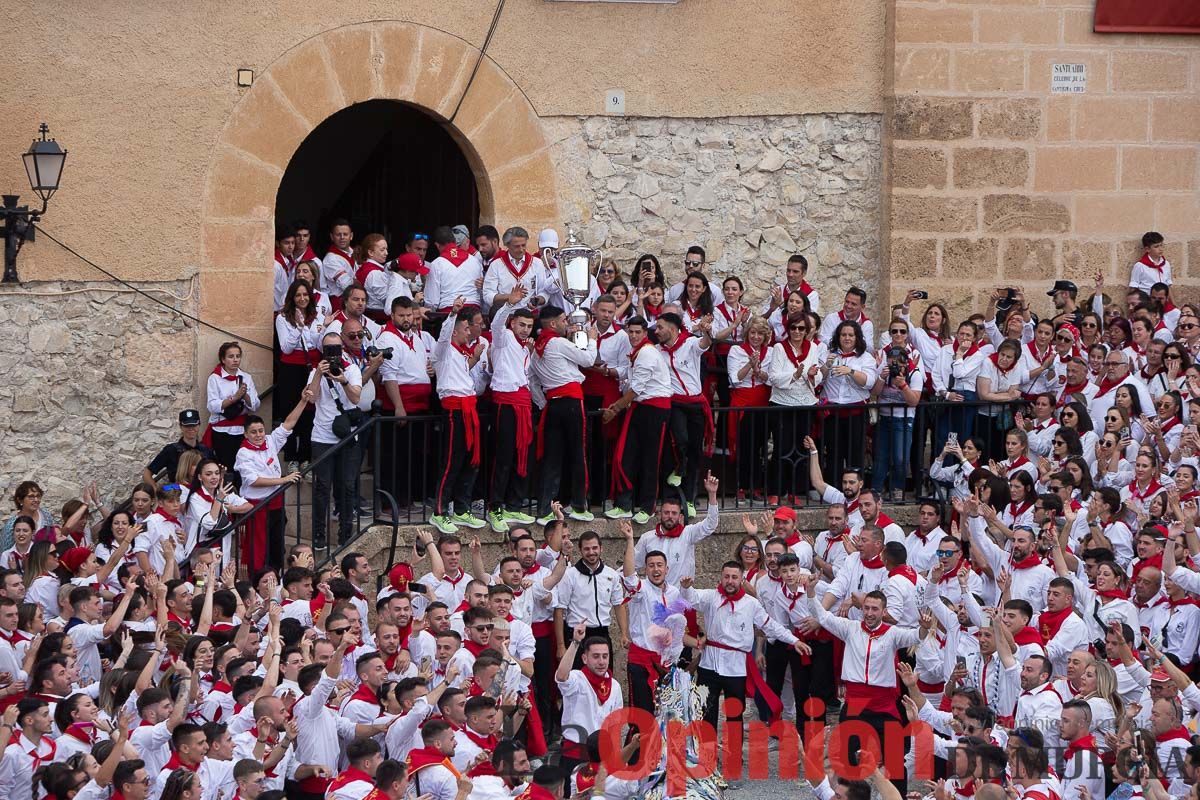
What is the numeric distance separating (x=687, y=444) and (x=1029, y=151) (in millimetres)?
4635

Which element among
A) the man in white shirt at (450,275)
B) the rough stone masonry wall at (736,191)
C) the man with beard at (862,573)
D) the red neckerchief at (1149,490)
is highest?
the rough stone masonry wall at (736,191)

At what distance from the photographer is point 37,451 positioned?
1520 cm

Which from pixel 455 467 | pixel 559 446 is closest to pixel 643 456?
pixel 559 446

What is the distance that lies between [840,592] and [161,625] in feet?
15.6

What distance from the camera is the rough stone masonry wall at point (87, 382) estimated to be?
15.1 m

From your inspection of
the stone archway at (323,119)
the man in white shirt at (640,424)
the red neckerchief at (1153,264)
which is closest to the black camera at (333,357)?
the stone archway at (323,119)

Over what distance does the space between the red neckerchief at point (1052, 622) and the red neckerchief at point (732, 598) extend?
2.11m

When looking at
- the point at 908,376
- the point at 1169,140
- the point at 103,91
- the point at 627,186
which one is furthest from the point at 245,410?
the point at 1169,140

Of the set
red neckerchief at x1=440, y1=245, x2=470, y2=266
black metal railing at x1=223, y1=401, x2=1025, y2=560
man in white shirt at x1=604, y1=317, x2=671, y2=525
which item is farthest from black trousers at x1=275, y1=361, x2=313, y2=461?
man in white shirt at x1=604, y1=317, x2=671, y2=525

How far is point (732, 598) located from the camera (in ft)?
44.3

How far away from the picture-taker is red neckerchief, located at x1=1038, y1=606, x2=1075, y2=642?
12.4 meters

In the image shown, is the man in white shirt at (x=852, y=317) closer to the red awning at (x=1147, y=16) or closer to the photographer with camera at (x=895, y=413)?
the photographer with camera at (x=895, y=413)

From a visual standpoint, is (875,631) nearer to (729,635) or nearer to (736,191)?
(729,635)

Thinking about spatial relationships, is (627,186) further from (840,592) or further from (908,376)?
(840,592)
